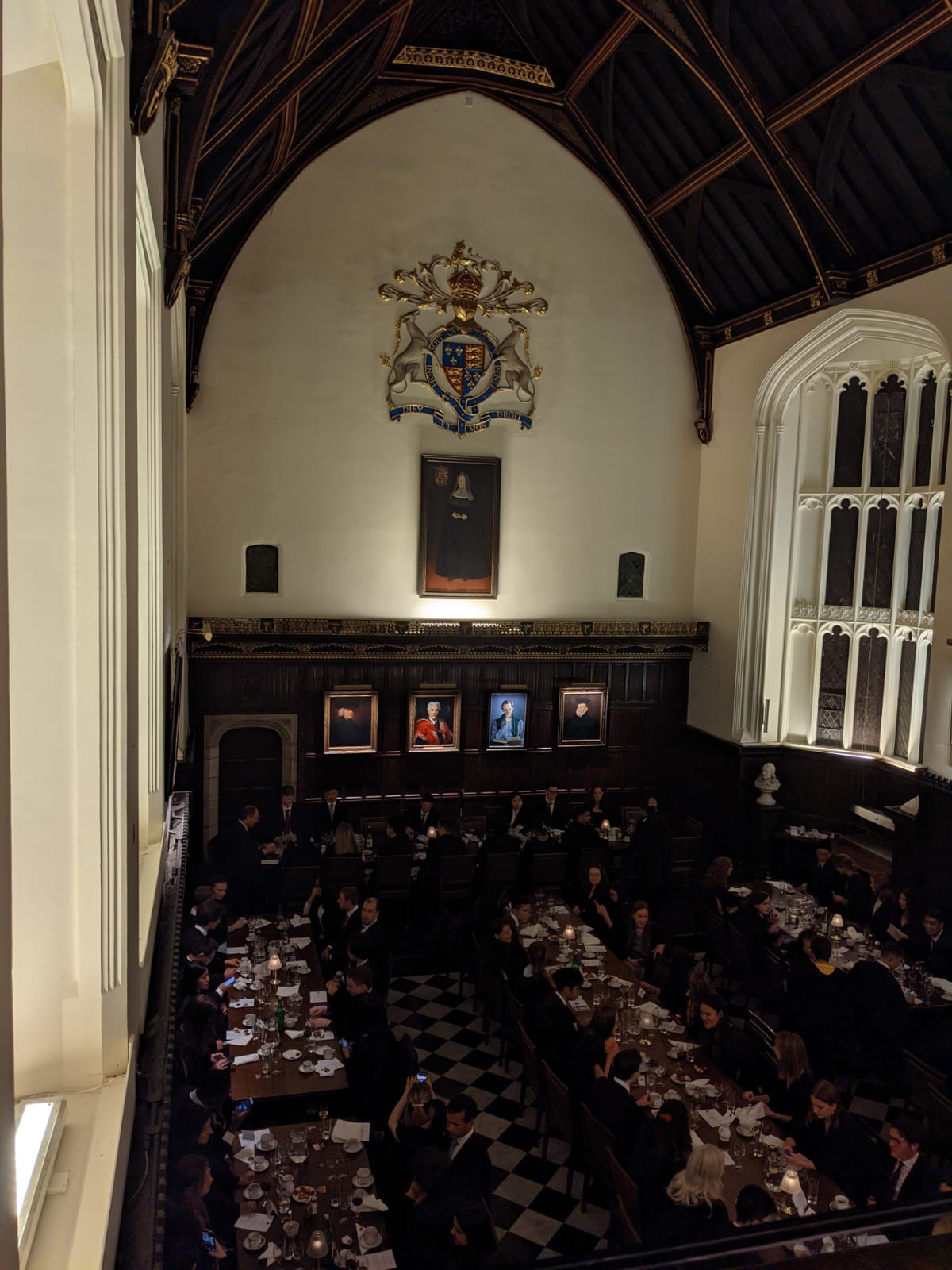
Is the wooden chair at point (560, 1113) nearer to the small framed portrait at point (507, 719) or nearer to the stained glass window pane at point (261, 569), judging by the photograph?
the small framed portrait at point (507, 719)

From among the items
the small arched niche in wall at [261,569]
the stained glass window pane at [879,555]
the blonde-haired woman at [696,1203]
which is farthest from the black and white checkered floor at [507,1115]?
the stained glass window pane at [879,555]

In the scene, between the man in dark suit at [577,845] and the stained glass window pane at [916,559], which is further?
the stained glass window pane at [916,559]

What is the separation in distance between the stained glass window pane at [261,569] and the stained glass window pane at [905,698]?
8144mm

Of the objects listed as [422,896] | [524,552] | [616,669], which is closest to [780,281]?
[524,552]

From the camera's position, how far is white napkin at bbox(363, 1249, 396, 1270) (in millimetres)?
4312

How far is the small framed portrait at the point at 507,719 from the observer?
1283cm

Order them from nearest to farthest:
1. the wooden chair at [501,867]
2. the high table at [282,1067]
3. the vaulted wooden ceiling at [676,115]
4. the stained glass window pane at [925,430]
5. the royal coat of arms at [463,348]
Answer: the high table at [282,1067]
the vaulted wooden ceiling at [676,115]
the wooden chair at [501,867]
the stained glass window pane at [925,430]
the royal coat of arms at [463,348]

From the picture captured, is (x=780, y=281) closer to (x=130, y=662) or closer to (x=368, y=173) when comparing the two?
(x=368, y=173)

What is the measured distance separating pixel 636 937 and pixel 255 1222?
503 cm

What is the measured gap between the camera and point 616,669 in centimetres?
1350

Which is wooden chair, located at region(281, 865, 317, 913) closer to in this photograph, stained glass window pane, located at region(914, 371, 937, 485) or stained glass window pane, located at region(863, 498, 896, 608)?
stained glass window pane, located at region(863, 498, 896, 608)

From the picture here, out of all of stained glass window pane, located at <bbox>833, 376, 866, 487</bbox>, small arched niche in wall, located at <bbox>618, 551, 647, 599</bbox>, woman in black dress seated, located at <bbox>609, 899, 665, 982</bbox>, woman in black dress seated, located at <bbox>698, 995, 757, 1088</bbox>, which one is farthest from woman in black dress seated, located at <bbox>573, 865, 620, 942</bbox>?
stained glass window pane, located at <bbox>833, 376, 866, 487</bbox>

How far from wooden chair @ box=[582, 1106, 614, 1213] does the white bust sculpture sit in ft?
22.7

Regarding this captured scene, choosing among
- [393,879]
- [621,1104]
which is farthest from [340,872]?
[621,1104]
